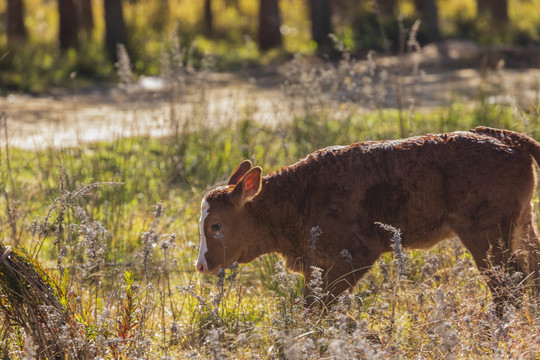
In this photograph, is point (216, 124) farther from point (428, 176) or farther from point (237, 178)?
point (428, 176)

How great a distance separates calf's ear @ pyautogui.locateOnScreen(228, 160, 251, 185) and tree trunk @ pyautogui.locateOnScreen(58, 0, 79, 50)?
17.6 m

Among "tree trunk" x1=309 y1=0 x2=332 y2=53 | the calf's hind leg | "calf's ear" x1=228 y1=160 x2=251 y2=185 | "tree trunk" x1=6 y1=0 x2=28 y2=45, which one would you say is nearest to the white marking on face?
"calf's ear" x1=228 y1=160 x2=251 y2=185

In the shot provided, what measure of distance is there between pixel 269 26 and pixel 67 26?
18.7 feet

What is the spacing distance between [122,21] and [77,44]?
2.14 m

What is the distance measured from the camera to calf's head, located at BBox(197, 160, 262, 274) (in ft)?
16.0

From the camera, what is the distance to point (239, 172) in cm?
530

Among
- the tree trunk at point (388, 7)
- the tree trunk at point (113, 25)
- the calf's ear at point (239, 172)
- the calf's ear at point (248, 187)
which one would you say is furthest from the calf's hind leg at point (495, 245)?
the tree trunk at point (388, 7)

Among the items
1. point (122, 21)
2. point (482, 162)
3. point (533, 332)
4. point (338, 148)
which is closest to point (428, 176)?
point (482, 162)

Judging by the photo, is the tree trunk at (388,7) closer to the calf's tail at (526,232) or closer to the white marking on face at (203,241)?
the calf's tail at (526,232)

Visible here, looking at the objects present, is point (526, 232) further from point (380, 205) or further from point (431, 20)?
point (431, 20)

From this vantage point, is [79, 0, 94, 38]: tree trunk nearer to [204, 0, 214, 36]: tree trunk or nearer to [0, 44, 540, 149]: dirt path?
[204, 0, 214, 36]: tree trunk

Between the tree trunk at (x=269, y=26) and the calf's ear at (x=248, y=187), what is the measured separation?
60.4ft

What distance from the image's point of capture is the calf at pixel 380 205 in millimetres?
4602

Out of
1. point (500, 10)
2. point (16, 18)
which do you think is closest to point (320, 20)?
point (500, 10)
